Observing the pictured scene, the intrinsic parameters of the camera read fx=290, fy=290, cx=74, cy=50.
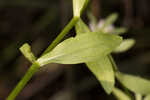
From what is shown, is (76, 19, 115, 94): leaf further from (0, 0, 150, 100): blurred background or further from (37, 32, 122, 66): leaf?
(0, 0, 150, 100): blurred background

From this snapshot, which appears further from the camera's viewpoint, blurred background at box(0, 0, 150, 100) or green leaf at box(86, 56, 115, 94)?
blurred background at box(0, 0, 150, 100)

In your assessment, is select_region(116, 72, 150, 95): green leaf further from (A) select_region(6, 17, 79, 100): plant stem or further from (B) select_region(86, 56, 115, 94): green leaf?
(A) select_region(6, 17, 79, 100): plant stem

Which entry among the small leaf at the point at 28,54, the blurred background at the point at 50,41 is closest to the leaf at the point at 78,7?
the small leaf at the point at 28,54

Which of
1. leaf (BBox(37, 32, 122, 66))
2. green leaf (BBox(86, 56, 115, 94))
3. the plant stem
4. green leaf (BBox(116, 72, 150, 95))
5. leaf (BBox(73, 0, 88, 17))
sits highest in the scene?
leaf (BBox(73, 0, 88, 17))

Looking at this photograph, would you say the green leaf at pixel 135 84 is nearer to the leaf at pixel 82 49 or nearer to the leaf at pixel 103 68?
the leaf at pixel 103 68

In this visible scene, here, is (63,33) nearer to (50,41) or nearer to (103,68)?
(103,68)

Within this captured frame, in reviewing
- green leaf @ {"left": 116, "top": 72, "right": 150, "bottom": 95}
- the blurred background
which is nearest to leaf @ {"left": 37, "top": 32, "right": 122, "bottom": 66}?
green leaf @ {"left": 116, "top": 72, "right": 150, "bottom": 95}

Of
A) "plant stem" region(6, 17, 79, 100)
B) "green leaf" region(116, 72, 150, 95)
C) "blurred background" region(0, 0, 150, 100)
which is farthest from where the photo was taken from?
"blurred background" region(0, 0, 150, 100)

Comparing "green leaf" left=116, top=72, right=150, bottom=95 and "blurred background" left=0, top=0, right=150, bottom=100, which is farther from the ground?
"green leaf" left=116, top=72, right=150, bottom=95

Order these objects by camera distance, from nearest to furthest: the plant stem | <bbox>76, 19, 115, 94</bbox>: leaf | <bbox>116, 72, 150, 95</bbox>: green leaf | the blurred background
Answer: the plant stem → <bbox>76, 19, 115, 94</bbox>: leaf → <bbox>116, 72, 150, 95</bbox>: green leaf → the blurred background
